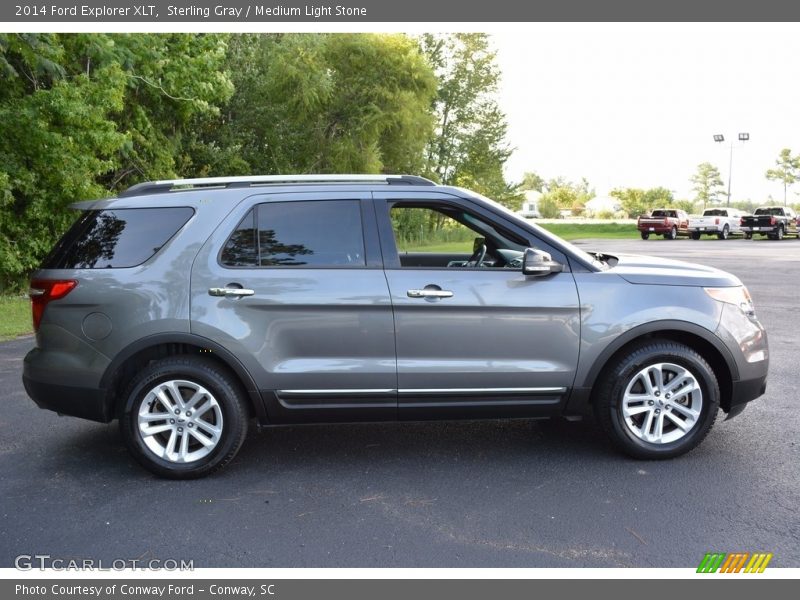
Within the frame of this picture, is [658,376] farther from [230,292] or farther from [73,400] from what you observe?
[73,400]

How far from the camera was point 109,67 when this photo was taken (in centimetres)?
1580

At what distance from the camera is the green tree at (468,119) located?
181 ft

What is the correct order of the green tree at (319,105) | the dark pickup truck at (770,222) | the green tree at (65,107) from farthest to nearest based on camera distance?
the dark pickup truck at (770,222) → the green tree at (319,105) → the green tree at (65,107)

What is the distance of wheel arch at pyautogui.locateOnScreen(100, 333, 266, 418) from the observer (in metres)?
4.73

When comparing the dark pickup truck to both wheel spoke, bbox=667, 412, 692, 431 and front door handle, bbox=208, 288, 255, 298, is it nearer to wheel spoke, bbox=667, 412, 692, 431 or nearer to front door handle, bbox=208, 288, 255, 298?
wheel spoke, bbox=667, 412, 692, 431

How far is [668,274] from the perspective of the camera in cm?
511

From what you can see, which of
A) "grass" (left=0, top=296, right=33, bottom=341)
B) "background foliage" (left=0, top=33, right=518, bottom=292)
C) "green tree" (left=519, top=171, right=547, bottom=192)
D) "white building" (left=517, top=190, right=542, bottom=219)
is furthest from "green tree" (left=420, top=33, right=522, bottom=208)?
"green tree" (left=519, top=171, right=547, bottom=192)

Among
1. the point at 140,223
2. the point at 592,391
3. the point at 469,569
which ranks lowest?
the point at 469,569

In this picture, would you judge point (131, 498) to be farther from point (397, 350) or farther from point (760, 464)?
point (760, 464)

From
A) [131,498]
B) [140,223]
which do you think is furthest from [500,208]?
[131,498]

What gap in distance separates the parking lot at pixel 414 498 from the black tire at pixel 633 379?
12cm

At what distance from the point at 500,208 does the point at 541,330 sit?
85 cm

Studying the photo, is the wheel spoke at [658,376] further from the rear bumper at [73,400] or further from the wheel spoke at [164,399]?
the rear bumper at [73,400]

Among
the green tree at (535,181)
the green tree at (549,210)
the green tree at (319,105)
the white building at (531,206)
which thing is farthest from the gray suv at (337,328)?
the green tree at (535,181)
